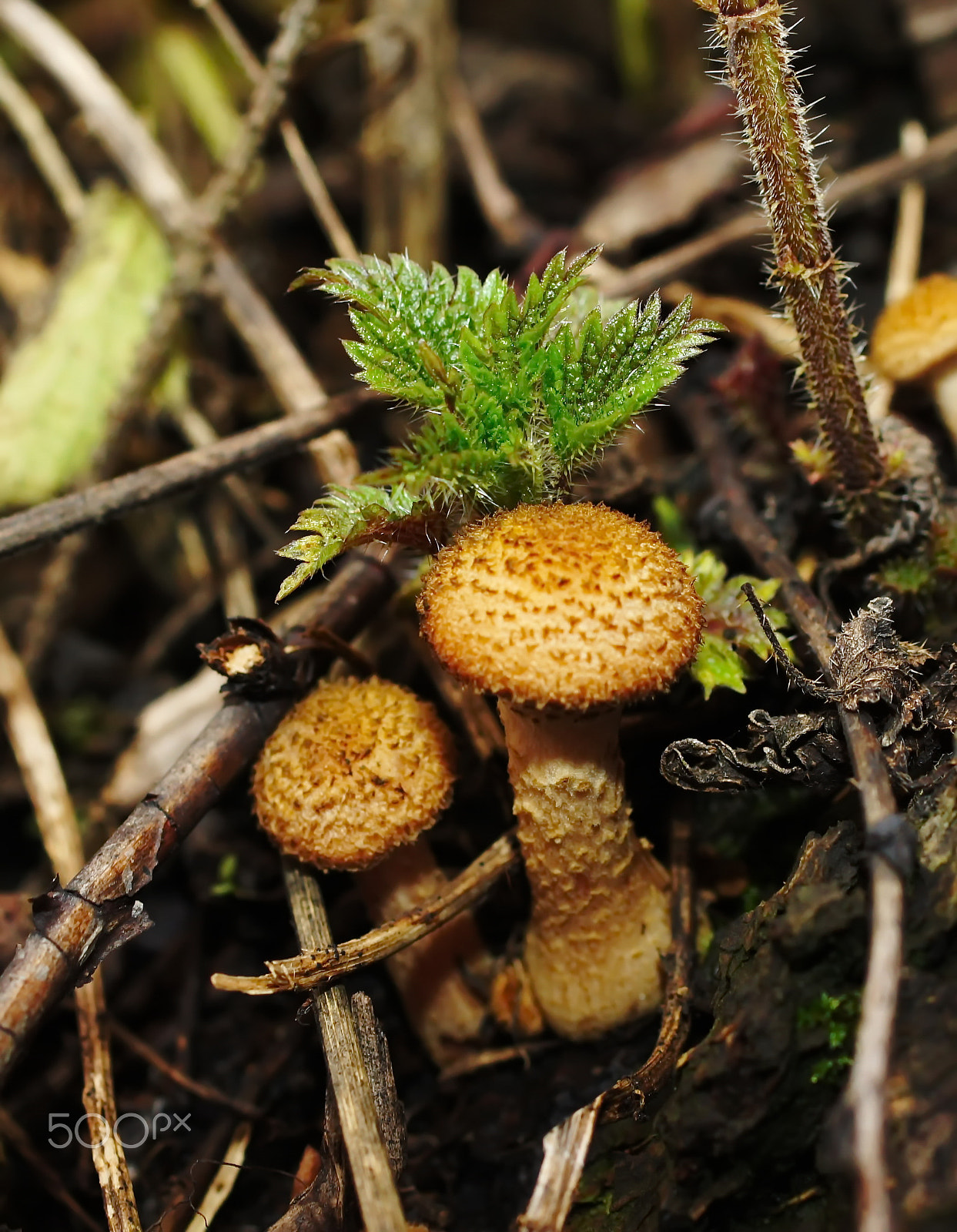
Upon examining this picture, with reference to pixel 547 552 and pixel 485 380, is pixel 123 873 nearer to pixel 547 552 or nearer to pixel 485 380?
pixel 547 552

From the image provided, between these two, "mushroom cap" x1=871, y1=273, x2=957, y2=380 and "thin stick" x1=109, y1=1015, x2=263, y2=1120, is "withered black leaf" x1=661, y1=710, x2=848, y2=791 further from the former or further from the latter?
"thin stick" x1=109, y1=1015, x2=263, y2=1120

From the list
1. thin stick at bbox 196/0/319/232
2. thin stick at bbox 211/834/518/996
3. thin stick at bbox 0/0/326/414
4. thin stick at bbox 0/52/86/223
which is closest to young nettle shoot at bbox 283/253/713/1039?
thin stick at bbox 211/834/518/996

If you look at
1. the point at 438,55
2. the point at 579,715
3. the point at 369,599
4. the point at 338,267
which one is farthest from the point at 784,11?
the point at 438,55

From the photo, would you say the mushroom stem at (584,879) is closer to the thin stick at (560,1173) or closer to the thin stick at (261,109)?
the thin stick at (560,1173)

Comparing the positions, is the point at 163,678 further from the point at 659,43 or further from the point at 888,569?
the point at 659,43

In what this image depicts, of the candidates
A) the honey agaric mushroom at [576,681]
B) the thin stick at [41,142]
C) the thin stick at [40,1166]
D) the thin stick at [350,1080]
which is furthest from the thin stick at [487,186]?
the thin stick at [40,1166]

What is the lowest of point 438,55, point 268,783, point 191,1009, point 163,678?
point 191,1009
